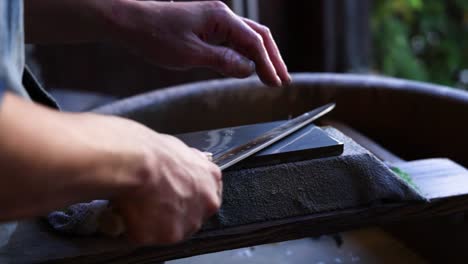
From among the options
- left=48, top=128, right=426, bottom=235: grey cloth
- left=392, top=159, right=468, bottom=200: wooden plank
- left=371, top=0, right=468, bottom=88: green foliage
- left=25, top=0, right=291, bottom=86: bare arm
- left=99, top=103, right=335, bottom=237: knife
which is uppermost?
left=25, top=0, right=291, bottom=86: bare arm

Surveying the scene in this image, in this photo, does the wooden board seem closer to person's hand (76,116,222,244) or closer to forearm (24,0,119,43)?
person's hand (76,116,222,244)

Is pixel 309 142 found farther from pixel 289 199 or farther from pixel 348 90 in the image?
pixel 348 90

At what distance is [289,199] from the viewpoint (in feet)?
2.79

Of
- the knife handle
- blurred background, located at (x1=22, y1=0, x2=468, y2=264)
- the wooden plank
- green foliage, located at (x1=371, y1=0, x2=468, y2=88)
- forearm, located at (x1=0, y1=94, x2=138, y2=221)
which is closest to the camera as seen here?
forearm, located at (x1=0, y1=94, x2=138, y2=221)

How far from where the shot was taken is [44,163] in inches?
21.4

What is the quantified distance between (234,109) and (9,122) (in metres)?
1.05

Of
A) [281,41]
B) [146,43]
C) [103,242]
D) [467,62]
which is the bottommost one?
[467,62]

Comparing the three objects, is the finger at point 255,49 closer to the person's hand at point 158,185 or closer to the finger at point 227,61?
Answer: the finger at point 227,61

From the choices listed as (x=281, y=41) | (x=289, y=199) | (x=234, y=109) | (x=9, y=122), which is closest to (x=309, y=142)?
(x=289, y=199)

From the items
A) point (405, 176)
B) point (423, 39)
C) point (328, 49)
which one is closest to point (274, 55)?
point (405, 176)

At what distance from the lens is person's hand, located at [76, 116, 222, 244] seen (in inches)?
23.9

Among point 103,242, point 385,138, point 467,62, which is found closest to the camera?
point 103,242

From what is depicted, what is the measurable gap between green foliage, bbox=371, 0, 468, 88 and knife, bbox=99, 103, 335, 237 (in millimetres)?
1993

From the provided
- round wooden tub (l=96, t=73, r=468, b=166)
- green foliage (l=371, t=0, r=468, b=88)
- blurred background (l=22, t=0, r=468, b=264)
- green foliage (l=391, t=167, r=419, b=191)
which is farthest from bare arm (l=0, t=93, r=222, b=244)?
green foliage (l=371, t=0, r=468, b=88)
